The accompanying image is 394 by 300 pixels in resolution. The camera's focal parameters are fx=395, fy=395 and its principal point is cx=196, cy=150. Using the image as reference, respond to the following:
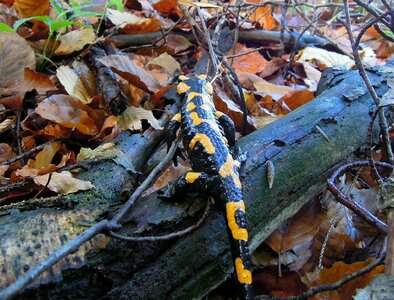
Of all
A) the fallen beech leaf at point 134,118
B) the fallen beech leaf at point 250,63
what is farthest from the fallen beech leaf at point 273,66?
the fallen beech leaf at point 134,118

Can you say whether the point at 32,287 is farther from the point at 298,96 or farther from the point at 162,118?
the point at 298,96

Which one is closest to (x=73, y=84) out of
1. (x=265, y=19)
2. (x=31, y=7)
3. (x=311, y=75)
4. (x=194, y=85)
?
(x=194, y=85)

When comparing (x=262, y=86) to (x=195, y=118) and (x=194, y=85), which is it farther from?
(x=195, y=118)

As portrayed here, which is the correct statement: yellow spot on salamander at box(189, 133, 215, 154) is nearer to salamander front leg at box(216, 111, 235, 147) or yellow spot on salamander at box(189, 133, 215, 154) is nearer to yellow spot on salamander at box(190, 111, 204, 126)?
yellow spot on salamander at box(190, 111, 204, 126)

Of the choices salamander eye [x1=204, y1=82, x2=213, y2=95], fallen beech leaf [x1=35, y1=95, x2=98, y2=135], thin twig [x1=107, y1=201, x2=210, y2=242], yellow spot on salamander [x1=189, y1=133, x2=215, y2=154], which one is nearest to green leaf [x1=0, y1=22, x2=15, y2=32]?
fallen beech leaf [x1=35, y1=95, x2=98, y2=135]

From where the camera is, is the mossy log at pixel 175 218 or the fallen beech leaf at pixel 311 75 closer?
the mossy log at pixel 175 218

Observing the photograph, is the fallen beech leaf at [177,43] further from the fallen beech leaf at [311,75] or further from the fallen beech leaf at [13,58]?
the fallen beech leaf at [13,58]

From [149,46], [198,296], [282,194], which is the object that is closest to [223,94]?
[149,46]
